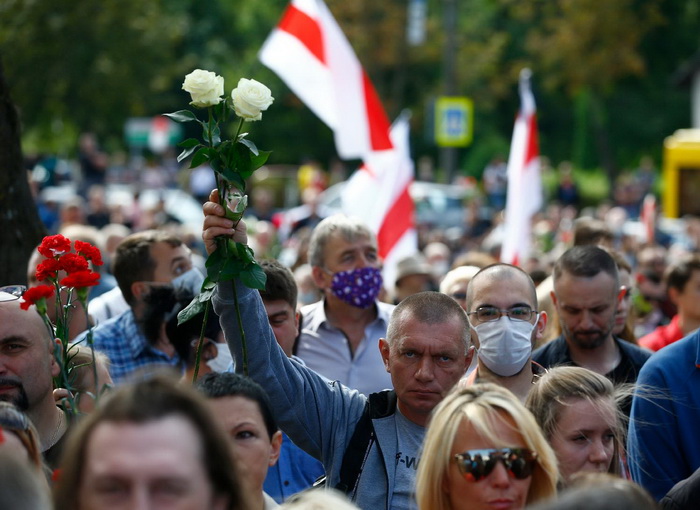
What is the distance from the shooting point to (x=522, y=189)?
12211 mm

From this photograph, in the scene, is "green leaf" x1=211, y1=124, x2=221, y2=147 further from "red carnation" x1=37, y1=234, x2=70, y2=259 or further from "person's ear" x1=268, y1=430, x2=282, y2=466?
"person's ear" x1=268, y1=430, x2=282, y2=466

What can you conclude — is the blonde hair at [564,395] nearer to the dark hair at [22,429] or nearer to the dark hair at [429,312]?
the dark hair at [429,312]

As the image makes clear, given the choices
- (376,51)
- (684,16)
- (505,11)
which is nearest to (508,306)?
(376,51)

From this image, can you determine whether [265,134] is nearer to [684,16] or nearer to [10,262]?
[684,16]

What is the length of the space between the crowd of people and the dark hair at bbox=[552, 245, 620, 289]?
0.03 feet

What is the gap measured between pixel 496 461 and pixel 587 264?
9.80 feet

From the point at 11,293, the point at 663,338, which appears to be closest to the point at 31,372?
the point at 11,293

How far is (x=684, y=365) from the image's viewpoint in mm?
4910

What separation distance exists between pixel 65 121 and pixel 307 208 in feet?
42.0

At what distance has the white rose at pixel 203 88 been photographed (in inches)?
166

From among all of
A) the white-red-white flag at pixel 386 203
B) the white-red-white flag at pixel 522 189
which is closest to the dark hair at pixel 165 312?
the white-red-white flag at pixel 386 203

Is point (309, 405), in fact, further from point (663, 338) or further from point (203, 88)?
point (663, 338)

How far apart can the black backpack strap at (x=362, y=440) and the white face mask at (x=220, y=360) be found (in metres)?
1.42

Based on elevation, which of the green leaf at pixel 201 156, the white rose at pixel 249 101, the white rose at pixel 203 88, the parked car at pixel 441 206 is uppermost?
the white rose at pixel 203 88
